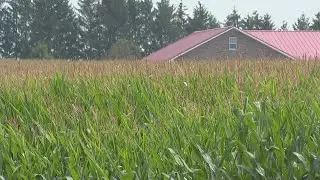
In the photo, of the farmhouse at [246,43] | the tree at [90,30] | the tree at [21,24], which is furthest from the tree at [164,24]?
the farmhouse at [246,43]

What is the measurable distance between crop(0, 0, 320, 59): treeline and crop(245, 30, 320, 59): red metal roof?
24423mm

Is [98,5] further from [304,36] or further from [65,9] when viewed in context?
[304,36]

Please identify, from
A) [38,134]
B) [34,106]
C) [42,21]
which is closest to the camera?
[38,134]

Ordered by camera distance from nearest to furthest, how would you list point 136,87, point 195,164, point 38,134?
1. point 195,164
2. point 38,134
3. point 136,87

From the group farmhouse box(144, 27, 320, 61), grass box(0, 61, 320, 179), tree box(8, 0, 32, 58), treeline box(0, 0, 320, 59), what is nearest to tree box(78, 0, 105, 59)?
treeline box(0, 0, 320, 59)

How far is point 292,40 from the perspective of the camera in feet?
129

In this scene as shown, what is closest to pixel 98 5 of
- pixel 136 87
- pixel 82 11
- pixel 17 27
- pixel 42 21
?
pixel 82 11

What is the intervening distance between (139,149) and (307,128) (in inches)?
41.2

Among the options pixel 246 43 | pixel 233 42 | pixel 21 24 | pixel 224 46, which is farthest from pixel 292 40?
pixel 21 24

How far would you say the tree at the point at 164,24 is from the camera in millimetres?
71750

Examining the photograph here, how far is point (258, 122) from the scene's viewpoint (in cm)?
314

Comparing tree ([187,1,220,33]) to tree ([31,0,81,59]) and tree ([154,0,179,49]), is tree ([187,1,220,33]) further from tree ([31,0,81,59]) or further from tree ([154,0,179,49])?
tree ([31,0,81,59])

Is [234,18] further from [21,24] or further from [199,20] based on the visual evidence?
[21,24]

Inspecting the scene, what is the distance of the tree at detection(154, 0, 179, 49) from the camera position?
2825 inches
